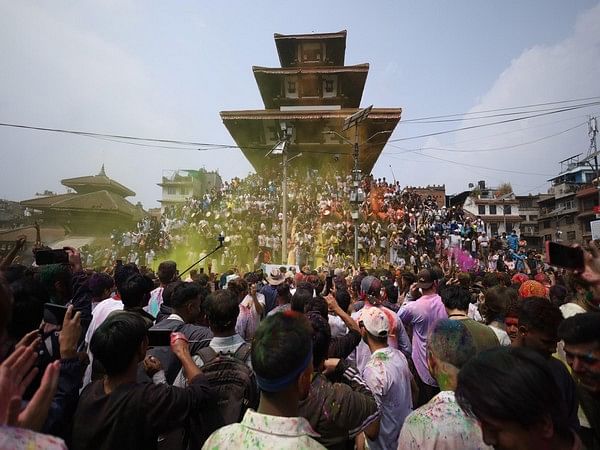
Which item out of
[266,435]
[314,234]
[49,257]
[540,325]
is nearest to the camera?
[266,435]

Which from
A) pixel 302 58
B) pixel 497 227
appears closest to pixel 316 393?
pixel 302 58

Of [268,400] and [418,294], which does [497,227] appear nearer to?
[418,294]

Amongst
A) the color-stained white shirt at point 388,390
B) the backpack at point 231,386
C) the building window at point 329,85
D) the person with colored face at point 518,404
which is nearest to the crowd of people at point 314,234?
the building window at point 329,85

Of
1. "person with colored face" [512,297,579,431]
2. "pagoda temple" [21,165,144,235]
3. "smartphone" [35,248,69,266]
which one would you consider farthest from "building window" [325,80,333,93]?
"person with colored face" [512,297,579,431]

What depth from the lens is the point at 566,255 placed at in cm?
261

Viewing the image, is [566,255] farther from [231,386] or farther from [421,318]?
[231,386]

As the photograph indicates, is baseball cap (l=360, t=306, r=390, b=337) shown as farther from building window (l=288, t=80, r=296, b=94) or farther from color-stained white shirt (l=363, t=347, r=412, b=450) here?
building window (l=288, t=80, r=296, b=94)

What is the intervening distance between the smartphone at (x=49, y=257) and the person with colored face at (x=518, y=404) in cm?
490

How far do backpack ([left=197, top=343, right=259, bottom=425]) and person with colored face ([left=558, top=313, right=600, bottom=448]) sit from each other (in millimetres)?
1911

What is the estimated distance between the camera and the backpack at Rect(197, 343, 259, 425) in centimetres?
235

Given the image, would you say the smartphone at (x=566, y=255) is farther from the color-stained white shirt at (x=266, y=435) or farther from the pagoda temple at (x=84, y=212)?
the pagoda temple at (x=84, y=212)

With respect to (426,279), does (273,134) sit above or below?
above

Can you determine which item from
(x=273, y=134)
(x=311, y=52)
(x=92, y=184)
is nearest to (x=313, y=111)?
(x=273, y=134)

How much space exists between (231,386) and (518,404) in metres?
1.71
